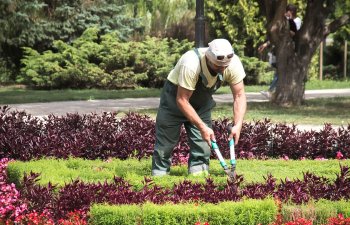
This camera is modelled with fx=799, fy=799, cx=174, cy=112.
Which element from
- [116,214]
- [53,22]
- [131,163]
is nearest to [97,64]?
[53,22]

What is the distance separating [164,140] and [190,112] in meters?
0.82

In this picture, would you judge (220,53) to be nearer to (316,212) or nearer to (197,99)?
(197,99)

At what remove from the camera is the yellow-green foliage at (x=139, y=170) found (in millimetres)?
7215

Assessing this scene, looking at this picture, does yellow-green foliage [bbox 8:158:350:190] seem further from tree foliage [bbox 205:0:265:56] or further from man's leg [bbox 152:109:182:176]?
tree foliage [bbox 205:0:265:56]

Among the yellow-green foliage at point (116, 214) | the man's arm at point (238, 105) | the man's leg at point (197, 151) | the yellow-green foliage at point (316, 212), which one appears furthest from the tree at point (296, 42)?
the yellow-green foliage at point (116, 214)

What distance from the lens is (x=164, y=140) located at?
7777mm

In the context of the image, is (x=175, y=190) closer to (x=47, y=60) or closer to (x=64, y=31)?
(x=47, y=60)

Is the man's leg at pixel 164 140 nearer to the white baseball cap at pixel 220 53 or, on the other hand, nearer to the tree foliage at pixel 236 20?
the white baseball cap at pixel 220 53

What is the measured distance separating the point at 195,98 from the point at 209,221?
197 centimetres

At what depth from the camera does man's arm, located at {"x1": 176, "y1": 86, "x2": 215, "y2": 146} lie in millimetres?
7012

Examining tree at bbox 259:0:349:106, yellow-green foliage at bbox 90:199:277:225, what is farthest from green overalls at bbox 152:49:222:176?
tree at bbox 259:0:349:106

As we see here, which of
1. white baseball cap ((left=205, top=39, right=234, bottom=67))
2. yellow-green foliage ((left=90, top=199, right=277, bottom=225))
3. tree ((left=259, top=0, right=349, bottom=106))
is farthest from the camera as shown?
tree ((left=259, top=0, right=349, bottom=106))

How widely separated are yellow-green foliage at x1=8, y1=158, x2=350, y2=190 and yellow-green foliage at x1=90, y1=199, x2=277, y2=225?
105 cm

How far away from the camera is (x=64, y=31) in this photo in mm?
26250
